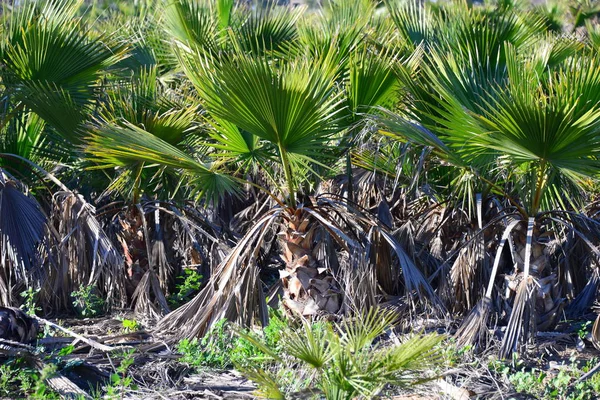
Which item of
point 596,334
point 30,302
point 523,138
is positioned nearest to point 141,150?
point 30,302

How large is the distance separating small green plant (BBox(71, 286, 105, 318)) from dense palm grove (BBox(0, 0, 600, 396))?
0.13 ft

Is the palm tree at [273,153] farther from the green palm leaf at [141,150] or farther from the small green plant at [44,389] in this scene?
the small green plant at [44,389]

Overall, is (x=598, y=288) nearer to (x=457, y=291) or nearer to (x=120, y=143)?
(x=457, y=291)

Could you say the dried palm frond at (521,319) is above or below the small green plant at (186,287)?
above

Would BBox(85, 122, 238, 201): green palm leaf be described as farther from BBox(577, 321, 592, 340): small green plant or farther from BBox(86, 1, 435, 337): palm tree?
BBox(577, 321, 592, 340): small green plant

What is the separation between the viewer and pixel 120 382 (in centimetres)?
506

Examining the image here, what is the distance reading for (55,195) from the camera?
23.3ft

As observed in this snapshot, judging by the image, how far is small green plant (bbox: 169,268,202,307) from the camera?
24.4 feet

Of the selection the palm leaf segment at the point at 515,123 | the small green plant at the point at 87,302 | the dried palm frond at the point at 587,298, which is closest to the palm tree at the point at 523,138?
the palm leaf segment at the point at 515,123

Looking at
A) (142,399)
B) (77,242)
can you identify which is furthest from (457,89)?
(77,242)

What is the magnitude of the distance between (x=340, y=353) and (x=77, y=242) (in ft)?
13.1

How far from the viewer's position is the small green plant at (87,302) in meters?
7.01

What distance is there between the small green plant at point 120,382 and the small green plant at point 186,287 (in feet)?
5.94

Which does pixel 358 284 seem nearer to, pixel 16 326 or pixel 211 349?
pixel 211 349
